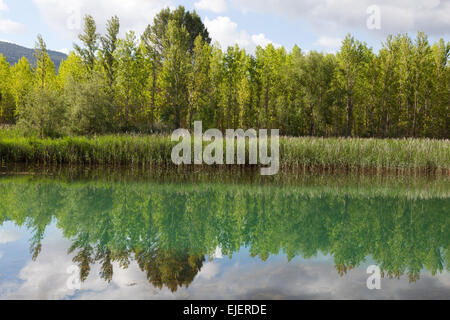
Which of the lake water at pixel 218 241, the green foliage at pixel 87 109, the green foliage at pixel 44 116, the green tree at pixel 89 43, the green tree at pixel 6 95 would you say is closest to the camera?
the lake water at pixel 218 241

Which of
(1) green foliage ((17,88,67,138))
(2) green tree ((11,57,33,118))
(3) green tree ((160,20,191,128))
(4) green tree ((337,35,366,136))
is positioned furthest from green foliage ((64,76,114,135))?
(4) green tree ((337,35,366,136))

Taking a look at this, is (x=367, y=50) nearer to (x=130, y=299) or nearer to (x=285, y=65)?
(x=285, y=65)

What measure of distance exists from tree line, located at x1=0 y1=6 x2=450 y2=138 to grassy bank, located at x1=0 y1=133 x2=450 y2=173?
49.7ft

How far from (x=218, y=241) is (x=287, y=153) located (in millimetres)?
10575

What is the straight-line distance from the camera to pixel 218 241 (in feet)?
20.7

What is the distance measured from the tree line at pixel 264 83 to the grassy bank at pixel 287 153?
15.1 m

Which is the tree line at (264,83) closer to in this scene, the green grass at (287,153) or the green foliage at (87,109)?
the green foliage at (87,109)

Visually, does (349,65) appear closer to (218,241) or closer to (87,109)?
(87,109)

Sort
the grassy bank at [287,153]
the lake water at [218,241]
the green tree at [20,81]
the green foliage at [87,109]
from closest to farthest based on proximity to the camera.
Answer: the lake water at [218,241] < the grassy bank at [287,153] < the green foliage at [87,109] < the green tree at [20,81]

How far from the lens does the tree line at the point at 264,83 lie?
3253 cm

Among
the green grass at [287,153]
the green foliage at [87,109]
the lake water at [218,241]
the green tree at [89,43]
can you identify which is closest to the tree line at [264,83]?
the green tree at [89,43]

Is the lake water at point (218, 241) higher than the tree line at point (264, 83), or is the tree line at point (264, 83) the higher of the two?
the tree line at point (264, 83)

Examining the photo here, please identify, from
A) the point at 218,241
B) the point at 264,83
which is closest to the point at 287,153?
the point at 218,241

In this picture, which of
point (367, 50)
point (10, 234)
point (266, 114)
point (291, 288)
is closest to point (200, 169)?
point (10, 234)
